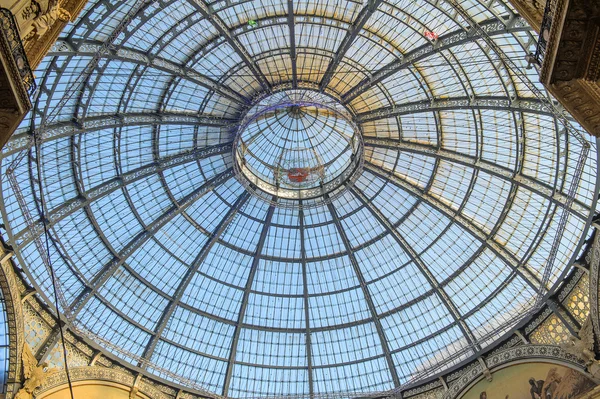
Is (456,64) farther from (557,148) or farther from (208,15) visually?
(208,15)

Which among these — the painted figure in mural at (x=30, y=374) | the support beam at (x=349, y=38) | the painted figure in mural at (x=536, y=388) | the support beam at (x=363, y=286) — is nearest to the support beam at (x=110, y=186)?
the painted figure in mural at (x=30, y=374)

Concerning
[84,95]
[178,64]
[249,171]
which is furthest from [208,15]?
[249,171]

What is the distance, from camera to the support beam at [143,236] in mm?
32291

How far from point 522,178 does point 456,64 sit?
7908 mm

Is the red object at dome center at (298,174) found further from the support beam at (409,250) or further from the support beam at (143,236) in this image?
the support beam at (143,236)

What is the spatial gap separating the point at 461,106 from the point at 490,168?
15.8 feet

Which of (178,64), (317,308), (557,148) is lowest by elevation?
(557,148)

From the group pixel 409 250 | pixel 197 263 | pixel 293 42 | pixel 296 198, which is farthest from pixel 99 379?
pixel 293 42

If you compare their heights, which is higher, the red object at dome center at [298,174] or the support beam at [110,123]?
the red object at dome center at [298,174]

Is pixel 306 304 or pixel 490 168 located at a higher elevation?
pixel 306 304

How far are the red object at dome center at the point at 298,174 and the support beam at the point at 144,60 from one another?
7343 millimetres

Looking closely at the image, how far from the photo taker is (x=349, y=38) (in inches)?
1120

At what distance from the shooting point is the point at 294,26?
28.8 meters

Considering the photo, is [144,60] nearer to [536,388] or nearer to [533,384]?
[533,384]
